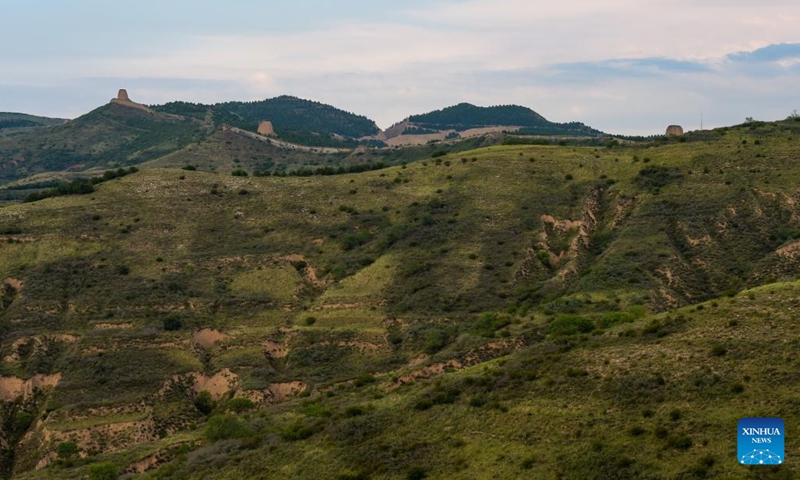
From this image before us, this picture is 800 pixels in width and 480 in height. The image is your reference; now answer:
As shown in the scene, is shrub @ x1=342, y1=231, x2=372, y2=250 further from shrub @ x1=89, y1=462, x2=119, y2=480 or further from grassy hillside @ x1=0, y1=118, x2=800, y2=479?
shrub @ x1=89, y1=462, x2=119, y2=480

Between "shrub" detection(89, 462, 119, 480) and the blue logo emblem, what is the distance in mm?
41113

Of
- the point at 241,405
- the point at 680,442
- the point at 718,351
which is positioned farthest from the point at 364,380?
the point at 680,442

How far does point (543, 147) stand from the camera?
14512 cm

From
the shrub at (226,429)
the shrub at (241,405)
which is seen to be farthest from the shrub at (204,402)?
the shrub at (226,429)

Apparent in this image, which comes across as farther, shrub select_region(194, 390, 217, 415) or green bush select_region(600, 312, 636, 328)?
shrub select_region(194, 390, 217, 415)

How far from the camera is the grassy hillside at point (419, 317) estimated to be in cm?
5419

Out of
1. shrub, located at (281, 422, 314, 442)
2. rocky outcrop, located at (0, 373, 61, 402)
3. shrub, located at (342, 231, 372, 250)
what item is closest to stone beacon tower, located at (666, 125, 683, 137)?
shrub, located at (342, 231, 372, 250)

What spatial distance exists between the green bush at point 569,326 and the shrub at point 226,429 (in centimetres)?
2630

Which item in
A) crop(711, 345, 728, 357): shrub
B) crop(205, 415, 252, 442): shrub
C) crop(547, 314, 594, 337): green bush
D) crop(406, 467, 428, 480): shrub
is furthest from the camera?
crop(547, 314, 594, 337): green bush

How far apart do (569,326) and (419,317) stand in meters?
19.6

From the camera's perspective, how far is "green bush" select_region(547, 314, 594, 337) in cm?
7888

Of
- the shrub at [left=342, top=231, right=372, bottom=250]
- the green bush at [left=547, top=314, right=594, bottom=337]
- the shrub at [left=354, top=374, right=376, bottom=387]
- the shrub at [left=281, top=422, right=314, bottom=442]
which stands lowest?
the shrub at [left=354, top=374, right=376, bottom=387]

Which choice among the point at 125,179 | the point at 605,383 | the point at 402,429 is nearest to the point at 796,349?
the point at 605,383

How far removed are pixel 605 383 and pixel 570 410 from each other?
3.52 metres
